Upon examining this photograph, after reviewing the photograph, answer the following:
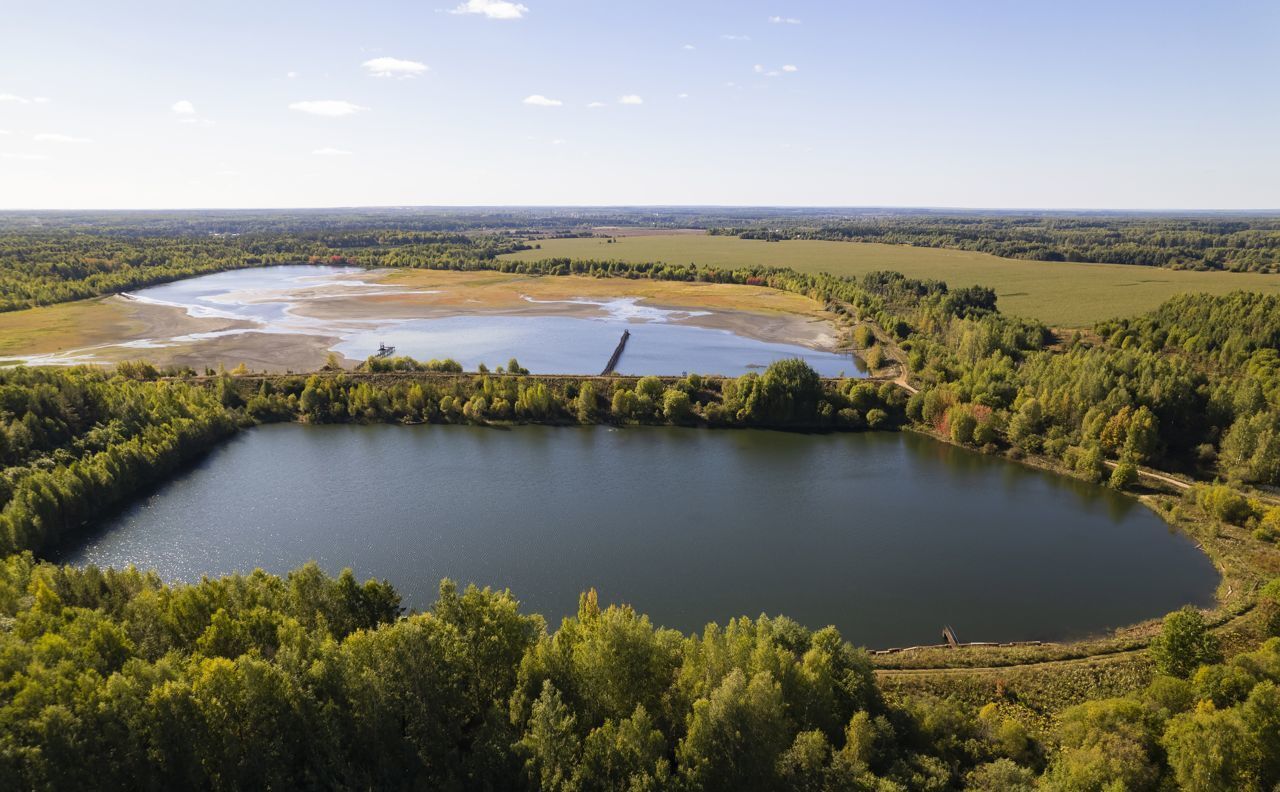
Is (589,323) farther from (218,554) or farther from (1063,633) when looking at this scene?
(1063,633)

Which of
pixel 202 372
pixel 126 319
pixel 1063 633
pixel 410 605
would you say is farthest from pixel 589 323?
pixel 1063 633

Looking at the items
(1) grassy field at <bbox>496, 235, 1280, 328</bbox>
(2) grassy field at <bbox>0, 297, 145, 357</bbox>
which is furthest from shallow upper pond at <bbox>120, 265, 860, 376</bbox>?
(1) grassy field at <bbox>496, 235, 1280, 328</bbox>

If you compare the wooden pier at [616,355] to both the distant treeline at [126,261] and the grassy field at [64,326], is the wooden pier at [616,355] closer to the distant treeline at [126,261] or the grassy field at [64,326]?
the grassy field at [64,326]

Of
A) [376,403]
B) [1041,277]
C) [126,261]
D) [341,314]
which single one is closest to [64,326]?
[341,314]

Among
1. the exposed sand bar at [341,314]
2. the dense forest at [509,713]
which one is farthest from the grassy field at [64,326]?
the dense forest at [509,713]

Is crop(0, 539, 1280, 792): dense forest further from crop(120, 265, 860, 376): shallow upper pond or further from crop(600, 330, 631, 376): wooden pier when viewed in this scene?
crop(120, 265, 860, 376): shallow upper pond
